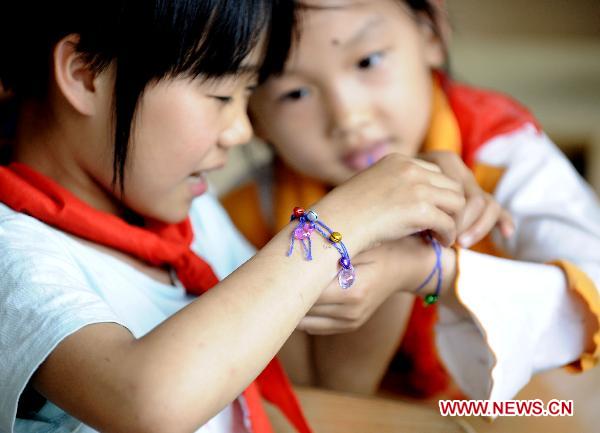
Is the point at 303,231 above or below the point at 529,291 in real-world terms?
Answer: above

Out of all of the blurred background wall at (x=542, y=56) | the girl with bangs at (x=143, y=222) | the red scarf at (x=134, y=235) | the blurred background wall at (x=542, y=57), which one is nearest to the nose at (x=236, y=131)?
the girl with bangs at (x=143, y=222)

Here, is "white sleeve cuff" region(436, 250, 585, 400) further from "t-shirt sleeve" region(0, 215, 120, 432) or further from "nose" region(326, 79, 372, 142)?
"t-shirt sleeve" region(0, 215, 120, 432)

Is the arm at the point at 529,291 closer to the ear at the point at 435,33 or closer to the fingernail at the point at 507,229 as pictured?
the fingernail at the point at 507,229

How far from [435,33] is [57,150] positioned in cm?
59

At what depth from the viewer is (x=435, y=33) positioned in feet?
3.69

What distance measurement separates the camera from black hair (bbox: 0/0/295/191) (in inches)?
28.4

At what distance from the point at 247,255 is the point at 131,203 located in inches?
10.6

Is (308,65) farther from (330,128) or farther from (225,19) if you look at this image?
(225,19)

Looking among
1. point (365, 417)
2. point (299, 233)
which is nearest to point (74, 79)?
point (299, 233)

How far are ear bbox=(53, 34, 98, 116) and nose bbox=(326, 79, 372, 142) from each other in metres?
0.33

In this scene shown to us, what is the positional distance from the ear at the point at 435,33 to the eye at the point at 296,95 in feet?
0.69

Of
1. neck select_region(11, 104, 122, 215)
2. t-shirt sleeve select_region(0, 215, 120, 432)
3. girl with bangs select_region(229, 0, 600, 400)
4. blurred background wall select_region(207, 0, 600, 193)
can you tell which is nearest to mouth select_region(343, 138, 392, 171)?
girl with bangs select_region(229, 0, 600, 400)

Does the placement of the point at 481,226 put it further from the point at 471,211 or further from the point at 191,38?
the point at 191,38

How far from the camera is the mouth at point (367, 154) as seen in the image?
1.02 m
